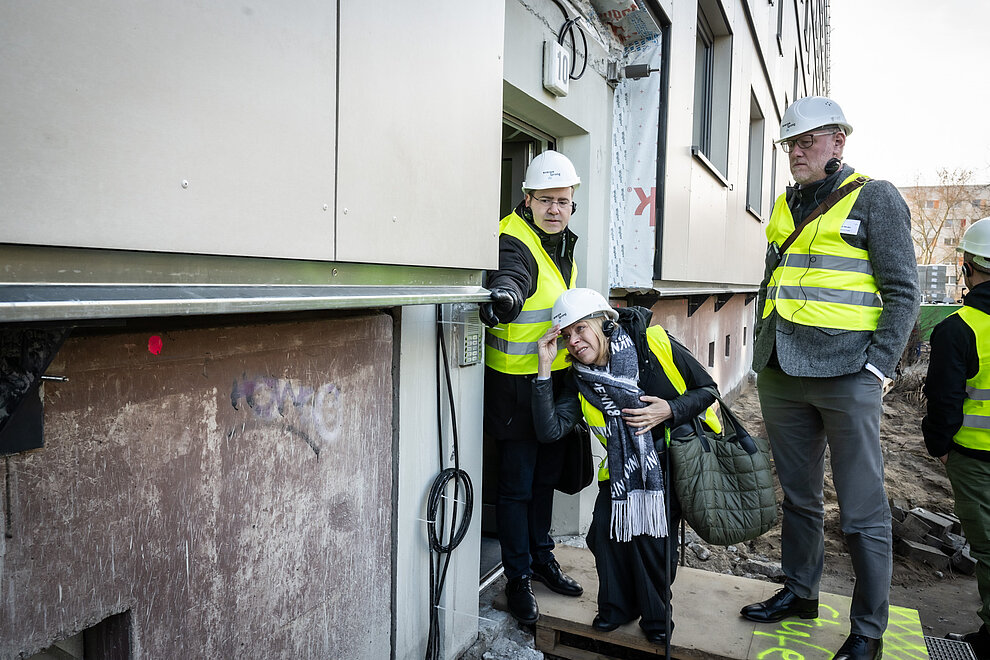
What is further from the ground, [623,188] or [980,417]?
[623,188]

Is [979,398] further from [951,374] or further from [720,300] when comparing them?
[720,300]

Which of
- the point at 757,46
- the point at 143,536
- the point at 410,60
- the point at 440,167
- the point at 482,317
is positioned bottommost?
the point at 143,536

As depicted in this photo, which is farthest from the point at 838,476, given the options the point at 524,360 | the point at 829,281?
the point at 524,360

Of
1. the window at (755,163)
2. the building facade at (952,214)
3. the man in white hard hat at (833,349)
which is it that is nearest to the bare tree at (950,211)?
the building facade at (952,214)

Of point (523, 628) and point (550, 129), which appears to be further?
point (550, 129)

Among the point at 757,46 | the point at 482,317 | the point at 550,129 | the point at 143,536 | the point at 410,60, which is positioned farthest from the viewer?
the point at 757,46

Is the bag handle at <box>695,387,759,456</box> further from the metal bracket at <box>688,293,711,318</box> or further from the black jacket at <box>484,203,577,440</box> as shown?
the metal bracket at <box>688,293,711,318</box>

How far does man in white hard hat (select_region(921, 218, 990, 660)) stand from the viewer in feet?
10.5

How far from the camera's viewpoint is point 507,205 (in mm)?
4387

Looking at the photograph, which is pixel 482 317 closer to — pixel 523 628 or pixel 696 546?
pixel 523 628

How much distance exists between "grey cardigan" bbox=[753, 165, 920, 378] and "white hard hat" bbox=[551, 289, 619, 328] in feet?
2.64

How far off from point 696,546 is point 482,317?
2.81 metres

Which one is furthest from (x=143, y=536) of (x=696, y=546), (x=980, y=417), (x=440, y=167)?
(x=696, y=546)

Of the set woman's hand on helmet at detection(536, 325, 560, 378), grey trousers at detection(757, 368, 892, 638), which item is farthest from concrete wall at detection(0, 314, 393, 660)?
grey trousers at detection(757, 368, 892, 638)
